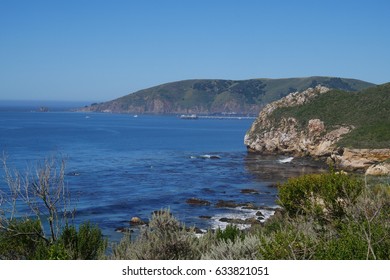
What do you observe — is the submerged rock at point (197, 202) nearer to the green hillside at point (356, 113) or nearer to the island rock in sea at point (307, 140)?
the island rock in sea at point (307, 140)

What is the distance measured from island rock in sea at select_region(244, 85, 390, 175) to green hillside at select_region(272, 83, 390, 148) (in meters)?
1.12

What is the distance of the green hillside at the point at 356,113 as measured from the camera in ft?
201

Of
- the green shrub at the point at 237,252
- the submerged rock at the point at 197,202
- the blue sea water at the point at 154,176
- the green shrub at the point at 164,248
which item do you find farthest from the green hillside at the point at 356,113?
the green shrub at the point at 237,252

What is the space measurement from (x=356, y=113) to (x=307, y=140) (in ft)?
32.4

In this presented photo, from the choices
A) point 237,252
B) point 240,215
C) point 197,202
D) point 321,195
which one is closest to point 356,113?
point 197,202

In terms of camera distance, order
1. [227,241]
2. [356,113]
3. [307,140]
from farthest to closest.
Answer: [356,113], [307,140], [227,241]

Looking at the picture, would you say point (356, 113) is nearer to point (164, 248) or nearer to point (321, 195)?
point (321, 195)

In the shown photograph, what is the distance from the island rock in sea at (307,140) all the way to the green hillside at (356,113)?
112 cm

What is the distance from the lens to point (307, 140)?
241ft

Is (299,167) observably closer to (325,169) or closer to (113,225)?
(325,169)

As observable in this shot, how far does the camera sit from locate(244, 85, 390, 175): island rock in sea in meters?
56.5
